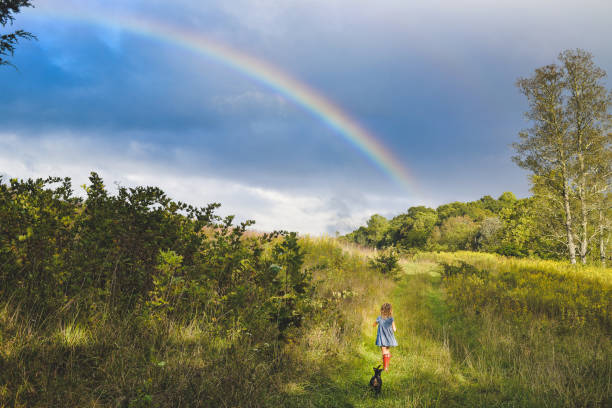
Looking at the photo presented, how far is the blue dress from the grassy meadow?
41cm

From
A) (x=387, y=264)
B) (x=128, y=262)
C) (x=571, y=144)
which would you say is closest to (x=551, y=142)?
(x=571, y=144)

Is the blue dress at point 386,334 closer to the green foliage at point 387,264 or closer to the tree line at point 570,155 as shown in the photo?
the green foliage at point 387,264

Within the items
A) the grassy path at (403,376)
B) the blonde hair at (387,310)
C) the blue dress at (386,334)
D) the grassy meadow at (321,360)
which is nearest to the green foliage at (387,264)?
the grassy meadow at (321,360)

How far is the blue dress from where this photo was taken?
5141 millimetres

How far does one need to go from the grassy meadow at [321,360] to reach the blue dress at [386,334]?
1.33 feet

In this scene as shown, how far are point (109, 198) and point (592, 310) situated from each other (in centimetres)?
1120

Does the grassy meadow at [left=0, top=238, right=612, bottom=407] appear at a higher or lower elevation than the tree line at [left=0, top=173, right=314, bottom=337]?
lower

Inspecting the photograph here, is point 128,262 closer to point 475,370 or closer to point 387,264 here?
point 475,370

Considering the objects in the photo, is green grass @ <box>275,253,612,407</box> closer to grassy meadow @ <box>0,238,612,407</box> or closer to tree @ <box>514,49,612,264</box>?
grassy meadow @ <box>0,238,612,407</box>

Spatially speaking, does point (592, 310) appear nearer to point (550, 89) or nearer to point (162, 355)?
point (162, 355)

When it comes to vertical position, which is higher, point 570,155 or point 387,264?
point 570,155

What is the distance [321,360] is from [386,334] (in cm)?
153

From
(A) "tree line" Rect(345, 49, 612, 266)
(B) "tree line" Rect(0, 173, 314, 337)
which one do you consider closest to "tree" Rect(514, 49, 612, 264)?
(A) "tree line" Rect(345, 49, 612, 266)

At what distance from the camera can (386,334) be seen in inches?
207
